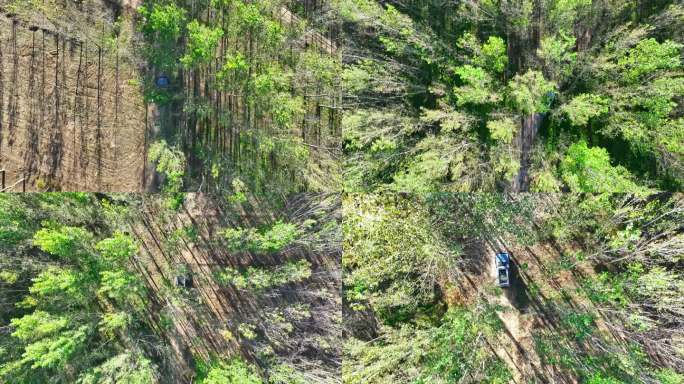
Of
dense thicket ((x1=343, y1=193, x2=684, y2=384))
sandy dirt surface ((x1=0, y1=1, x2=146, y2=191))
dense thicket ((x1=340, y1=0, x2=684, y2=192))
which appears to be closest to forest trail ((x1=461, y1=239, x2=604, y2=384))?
dense thicket ((x1=343, y1=193, x2=684, y2=384))

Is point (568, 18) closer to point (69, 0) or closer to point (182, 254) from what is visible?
point (182, 254)

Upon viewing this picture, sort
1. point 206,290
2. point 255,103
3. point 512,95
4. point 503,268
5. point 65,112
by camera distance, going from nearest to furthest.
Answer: point 512,95, point 255,103, point 65,112, point 503,268, point 206,290

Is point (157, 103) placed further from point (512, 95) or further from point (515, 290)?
point (515, 290)

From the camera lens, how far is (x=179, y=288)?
35.8 feet

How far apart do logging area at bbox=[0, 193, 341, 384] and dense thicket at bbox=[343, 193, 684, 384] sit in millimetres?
963

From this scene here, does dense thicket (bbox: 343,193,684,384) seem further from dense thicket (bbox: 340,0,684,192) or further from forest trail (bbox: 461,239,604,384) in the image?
dense thicket (bbox: 340,0,684,192)

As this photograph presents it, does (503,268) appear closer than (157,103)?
No

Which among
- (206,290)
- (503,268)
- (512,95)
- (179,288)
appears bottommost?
(206,290)

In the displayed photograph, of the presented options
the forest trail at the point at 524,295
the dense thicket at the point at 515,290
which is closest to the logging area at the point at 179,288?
the dense thicket at the point at 515,290

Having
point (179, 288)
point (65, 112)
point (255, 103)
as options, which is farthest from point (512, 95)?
point (65, 112)

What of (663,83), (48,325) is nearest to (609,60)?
(663,83)

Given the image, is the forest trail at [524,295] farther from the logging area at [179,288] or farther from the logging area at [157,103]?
the logging area at [157,103]

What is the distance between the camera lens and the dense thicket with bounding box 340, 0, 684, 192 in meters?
10.0

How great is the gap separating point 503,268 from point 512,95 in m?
4.09
